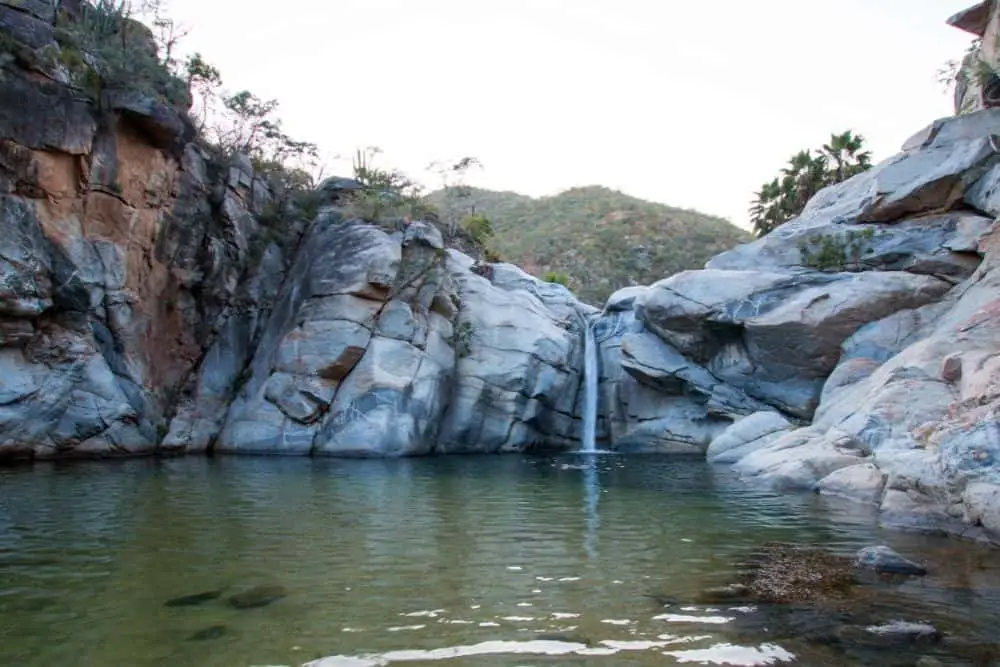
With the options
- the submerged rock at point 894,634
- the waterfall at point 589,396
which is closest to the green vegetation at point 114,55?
the waterfall at point 589,396

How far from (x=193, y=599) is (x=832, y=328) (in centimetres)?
2211

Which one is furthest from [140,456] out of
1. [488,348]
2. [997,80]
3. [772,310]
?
[997,80]

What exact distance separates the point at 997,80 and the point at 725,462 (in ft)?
57.6

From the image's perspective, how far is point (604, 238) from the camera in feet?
216

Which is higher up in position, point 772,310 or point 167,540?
point 772,310

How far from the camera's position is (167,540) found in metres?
9.41

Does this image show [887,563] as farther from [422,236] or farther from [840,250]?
[422,236]

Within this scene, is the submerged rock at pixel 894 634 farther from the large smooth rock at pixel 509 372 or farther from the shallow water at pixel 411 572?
the large smooth rock at pixel 509 372

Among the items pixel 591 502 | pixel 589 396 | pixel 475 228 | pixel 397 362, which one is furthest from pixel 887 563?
pixel 475 228

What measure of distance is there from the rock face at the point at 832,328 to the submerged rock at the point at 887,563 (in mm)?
6473

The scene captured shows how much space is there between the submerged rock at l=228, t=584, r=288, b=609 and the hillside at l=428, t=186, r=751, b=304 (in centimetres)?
4830

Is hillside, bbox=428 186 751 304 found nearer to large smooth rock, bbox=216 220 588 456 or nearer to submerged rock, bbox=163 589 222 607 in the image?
large smooth rock, bbox=216 220 588 456

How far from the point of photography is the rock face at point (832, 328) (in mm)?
16375

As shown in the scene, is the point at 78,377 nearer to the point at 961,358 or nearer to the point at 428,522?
the point at 428,522
